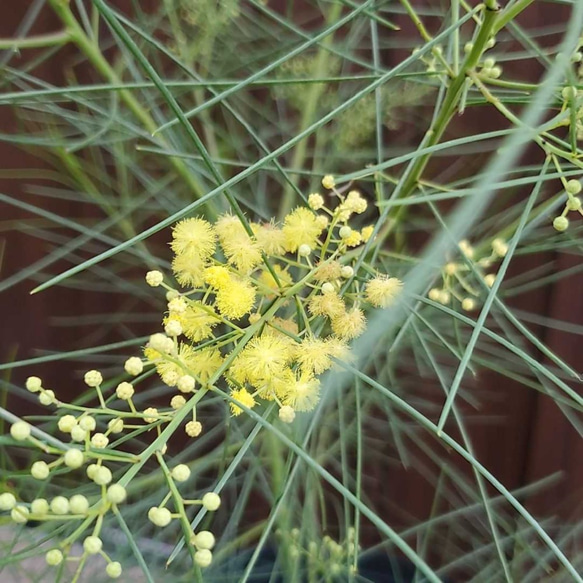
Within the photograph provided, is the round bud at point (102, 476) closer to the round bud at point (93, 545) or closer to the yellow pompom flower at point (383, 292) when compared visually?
the round bud at point (93, 545)

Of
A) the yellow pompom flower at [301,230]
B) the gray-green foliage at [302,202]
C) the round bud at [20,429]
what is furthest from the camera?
the gray-green foliage at [302,202]

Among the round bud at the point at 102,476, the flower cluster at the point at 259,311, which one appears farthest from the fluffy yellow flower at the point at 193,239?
the round bud at the point at 102,476

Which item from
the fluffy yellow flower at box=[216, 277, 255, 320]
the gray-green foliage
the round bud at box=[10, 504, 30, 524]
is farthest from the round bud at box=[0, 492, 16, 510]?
the gray-green foliage

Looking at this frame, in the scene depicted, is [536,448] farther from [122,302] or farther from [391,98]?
[122,302]

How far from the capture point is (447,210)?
0.64 m

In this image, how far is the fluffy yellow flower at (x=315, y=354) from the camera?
247 mm

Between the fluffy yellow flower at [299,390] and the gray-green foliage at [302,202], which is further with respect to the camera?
the gray-green foliage at [302,202]

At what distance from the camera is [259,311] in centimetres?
28

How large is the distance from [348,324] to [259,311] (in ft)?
0.14

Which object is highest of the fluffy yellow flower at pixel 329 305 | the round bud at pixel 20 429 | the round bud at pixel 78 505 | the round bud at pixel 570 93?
the round bud at pixel 570 93

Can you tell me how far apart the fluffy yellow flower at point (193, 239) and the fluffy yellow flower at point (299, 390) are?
0.23 feet

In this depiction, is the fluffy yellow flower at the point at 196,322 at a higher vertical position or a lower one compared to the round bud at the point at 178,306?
lower

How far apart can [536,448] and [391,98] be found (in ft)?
1.42

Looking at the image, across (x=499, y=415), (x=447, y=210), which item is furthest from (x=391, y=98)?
(x=499, y=415)
